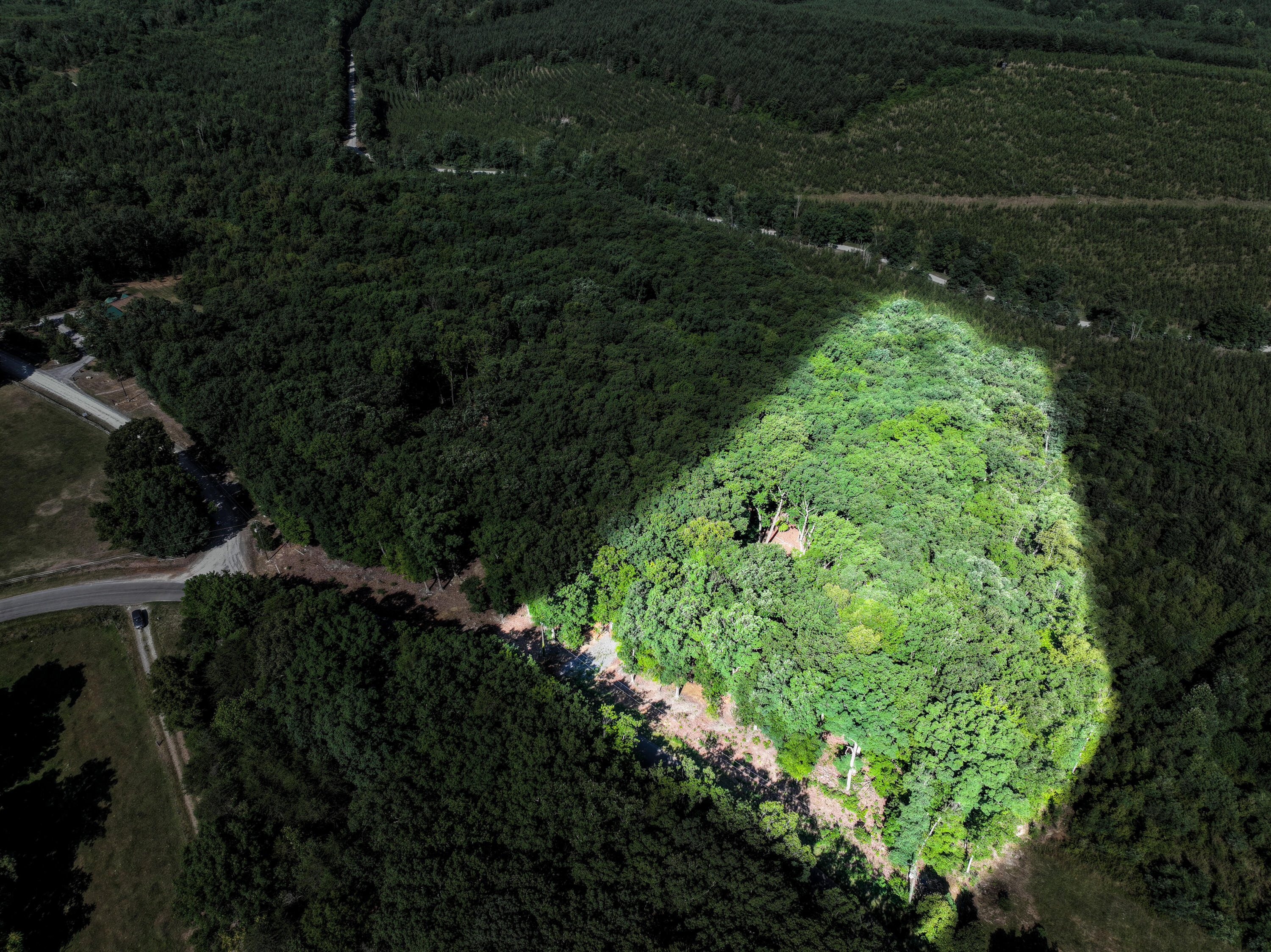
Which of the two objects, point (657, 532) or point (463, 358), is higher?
point (463, 358)

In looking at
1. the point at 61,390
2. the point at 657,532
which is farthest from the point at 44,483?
the point at 657,532

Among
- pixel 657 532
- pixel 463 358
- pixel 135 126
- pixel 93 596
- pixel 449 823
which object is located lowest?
pixel 93 596

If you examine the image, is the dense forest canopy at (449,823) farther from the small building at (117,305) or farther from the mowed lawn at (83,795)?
the small building at (117,305)

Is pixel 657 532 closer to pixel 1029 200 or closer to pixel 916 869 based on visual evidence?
pixel 916 869

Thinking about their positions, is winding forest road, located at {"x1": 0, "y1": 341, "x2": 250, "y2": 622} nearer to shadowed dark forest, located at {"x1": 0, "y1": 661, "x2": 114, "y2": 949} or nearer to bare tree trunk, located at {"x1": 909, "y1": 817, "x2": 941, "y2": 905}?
shadowed dark forest, located at {"x1": 0, "y1": 661, "x2": 114, "y2": 949}

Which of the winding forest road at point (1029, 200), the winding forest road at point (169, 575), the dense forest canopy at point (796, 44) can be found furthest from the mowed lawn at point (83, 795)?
the dense forest canopy at point (796, 44)
